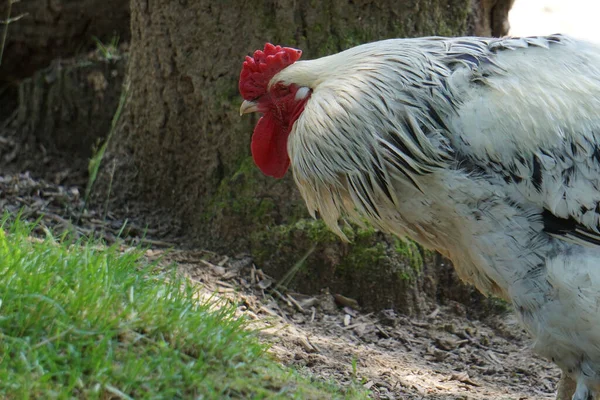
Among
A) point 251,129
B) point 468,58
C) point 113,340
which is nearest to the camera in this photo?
point 113,340

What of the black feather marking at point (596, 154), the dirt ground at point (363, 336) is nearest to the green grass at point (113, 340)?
the dirt ground at point (363, 336)

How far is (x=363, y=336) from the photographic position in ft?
17.0

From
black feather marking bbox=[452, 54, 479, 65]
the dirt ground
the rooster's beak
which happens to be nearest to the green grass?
the dirt ground

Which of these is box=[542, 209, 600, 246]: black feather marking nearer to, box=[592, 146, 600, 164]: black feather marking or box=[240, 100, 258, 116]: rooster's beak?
box=[592, 146, 600, 164]: black feather marking

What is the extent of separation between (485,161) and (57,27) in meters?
5.36

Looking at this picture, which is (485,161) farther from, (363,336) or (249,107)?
(363,336)

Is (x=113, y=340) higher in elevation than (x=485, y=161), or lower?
lower

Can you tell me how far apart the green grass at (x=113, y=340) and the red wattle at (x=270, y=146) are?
0.89 metres

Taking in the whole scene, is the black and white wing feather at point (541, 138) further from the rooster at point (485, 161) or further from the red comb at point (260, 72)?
the red comb at point (260, 72)

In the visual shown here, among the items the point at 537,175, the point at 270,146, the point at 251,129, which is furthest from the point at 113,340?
the point at 251,129

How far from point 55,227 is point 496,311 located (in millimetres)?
3101

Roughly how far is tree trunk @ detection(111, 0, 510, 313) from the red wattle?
3.35 feet

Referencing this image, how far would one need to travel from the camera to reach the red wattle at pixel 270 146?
14.5ft

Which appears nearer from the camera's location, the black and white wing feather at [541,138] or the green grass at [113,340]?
the green grass at [113,340]
